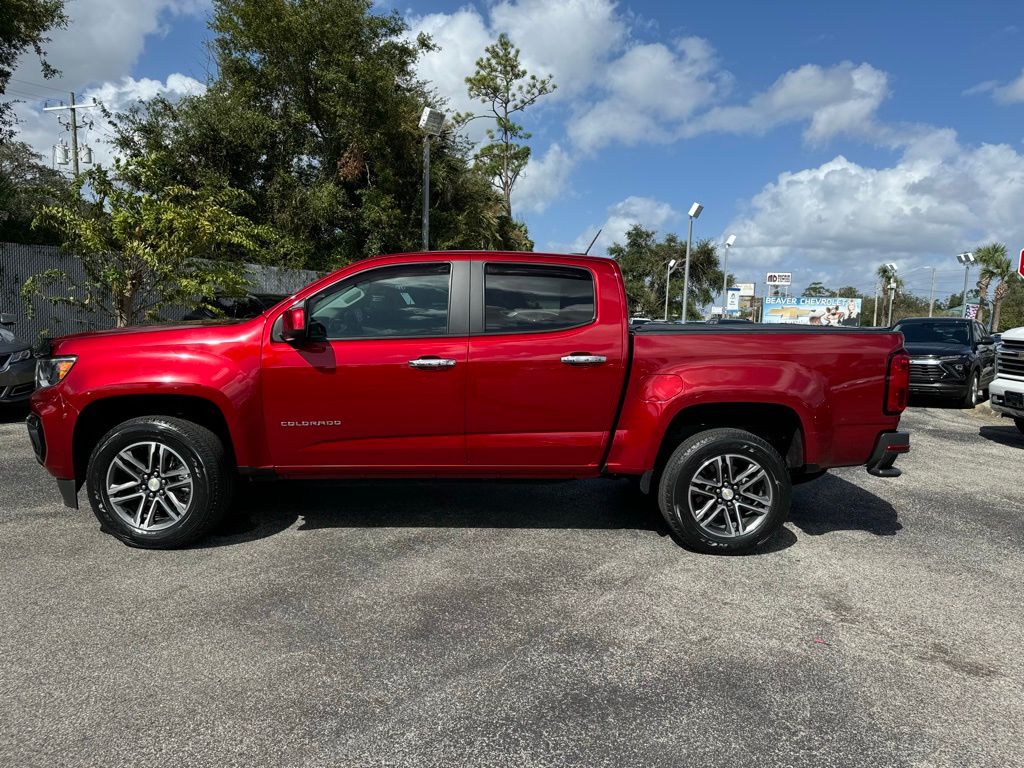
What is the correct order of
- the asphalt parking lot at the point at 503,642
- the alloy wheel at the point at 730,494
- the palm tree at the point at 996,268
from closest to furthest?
the asphalt parking lot at the point at 503,642 → the alloy wheel at the point at 730,494 → the palm tree at the point at 996,268

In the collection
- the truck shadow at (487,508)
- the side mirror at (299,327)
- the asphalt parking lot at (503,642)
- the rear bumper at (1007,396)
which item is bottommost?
the asphalt parking lot at (503,642)

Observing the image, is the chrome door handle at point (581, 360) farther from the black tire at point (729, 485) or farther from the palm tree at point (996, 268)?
the palm tree at point (996, 268)

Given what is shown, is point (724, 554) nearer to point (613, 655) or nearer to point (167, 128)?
point (613, 655)

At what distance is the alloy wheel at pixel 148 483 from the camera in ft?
14.1

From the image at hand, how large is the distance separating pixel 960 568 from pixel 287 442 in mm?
4242

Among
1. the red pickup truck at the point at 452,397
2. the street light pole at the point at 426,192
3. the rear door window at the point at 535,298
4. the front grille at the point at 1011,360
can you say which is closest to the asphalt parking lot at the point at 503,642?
the red pickup truck at the point at 452,397

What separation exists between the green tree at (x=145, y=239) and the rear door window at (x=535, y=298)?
6348mm

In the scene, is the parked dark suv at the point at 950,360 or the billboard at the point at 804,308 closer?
the parked dark suv at the point at 950,360

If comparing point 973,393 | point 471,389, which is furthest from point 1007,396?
point 471,389

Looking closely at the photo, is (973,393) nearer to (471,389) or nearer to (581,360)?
(581,360)

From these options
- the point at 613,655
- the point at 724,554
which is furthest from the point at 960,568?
the point at 613,655

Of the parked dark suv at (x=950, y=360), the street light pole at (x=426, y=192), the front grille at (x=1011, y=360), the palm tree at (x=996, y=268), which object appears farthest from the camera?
the palm tree at (x=996, y=268)

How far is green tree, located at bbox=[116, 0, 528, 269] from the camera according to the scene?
68.0 ft

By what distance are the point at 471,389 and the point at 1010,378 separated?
7651mm
